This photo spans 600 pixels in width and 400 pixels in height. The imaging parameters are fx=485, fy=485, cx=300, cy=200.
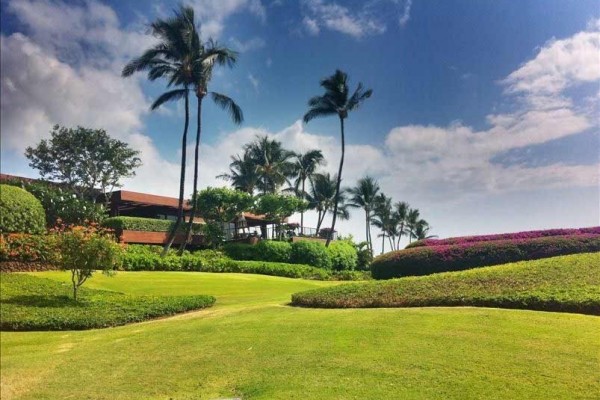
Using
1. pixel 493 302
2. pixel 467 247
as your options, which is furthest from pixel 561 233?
pixel 493 302

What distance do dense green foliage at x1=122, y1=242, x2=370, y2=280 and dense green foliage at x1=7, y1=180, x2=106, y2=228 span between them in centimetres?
493

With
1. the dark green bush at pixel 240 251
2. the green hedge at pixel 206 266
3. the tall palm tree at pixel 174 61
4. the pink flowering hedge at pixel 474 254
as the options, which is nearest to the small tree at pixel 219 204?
the dark green bush at pixel 240 251

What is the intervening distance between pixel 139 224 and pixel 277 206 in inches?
881

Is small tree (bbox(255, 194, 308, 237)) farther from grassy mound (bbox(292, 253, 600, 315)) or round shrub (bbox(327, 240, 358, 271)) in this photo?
grassy mound (bbox(292, 253, 600, 315))

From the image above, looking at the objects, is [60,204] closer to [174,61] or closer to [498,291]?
[498,291]

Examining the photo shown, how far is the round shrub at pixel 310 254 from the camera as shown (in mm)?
31750

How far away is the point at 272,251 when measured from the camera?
98.6ft

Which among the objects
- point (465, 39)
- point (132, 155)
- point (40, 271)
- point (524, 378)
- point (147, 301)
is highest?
point (465, 39)

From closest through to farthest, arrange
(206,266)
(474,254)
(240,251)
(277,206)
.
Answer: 1. (206,266)
2. (474,254)
3. (240,251)
4. (277,206)

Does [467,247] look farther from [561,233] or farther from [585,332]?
[585,332]

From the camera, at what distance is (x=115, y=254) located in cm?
836

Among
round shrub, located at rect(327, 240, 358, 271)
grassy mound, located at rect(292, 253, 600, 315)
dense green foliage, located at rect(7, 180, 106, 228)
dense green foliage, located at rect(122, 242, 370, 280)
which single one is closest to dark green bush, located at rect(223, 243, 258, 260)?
dense green foliage, located at rect(122, 242, 370, 280)

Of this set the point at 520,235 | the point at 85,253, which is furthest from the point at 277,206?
the point at 85,253

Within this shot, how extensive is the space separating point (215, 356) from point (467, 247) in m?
14.2
